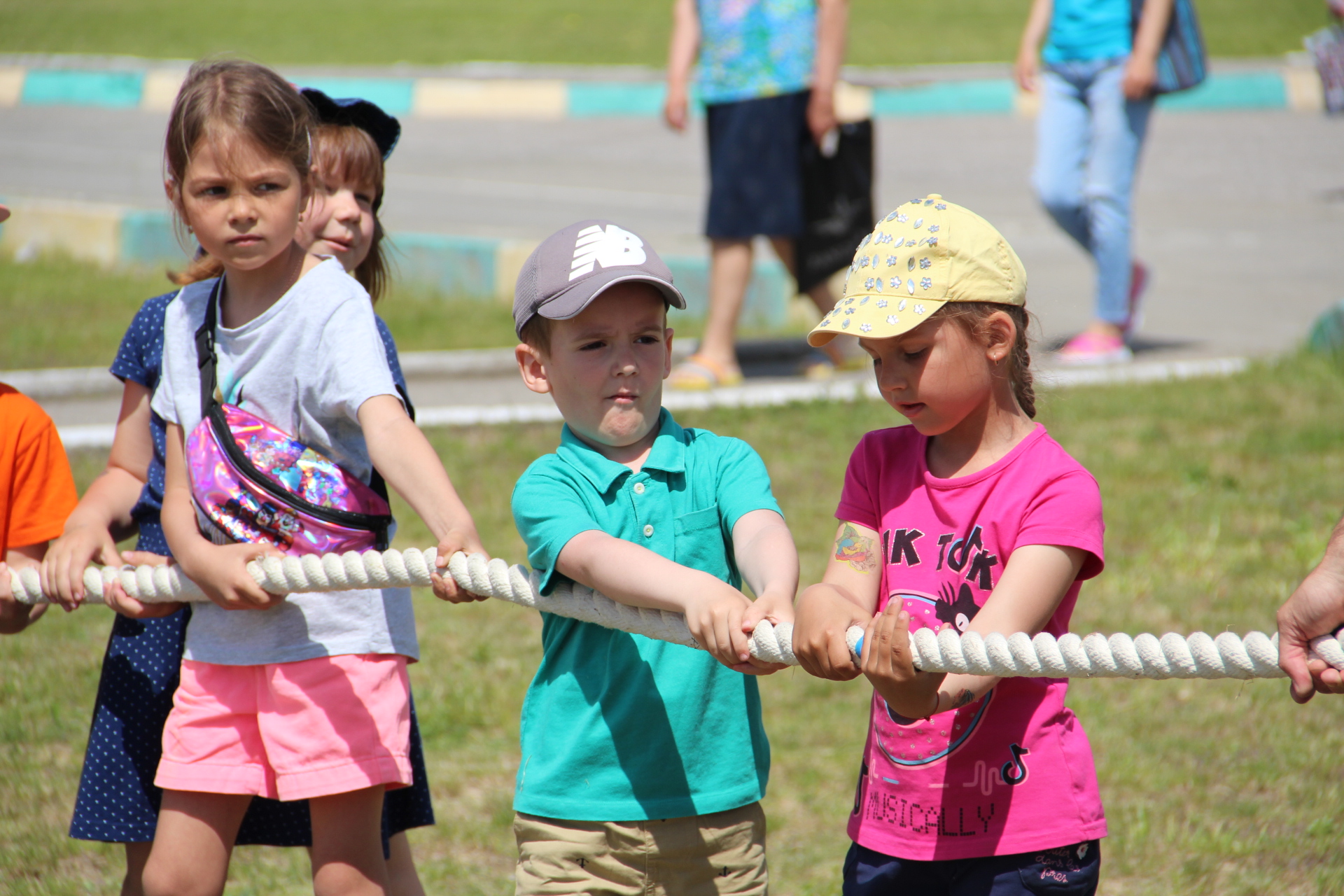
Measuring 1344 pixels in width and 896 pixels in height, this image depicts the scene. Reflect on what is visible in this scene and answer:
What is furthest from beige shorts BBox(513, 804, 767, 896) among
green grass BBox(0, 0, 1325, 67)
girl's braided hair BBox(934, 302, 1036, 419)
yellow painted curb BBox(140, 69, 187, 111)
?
yellow painted curb BBox(140, 69, 187, 111)

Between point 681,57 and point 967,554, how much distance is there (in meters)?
5.41

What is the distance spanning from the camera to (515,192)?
530 inches

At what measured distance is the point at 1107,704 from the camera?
4.07 m

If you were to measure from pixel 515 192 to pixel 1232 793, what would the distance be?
1083 cm

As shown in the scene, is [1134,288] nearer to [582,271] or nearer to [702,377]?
[702,377]

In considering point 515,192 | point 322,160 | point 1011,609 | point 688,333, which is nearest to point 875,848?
point 1011,609

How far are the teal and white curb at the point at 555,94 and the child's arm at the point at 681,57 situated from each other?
9.78 meters

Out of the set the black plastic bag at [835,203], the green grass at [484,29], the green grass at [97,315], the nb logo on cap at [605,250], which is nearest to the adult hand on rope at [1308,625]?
the nb logo on cap at [605,250]

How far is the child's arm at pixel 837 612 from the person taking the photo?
6.23 feet

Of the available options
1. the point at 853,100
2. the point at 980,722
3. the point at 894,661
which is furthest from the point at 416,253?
the point at 853,100

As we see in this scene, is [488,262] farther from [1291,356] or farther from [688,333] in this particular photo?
[1291,356]

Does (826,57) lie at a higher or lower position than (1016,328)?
higher

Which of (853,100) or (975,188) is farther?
(853,100)

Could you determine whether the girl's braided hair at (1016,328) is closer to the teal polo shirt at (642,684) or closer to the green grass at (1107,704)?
the green grass at (1107,704)
